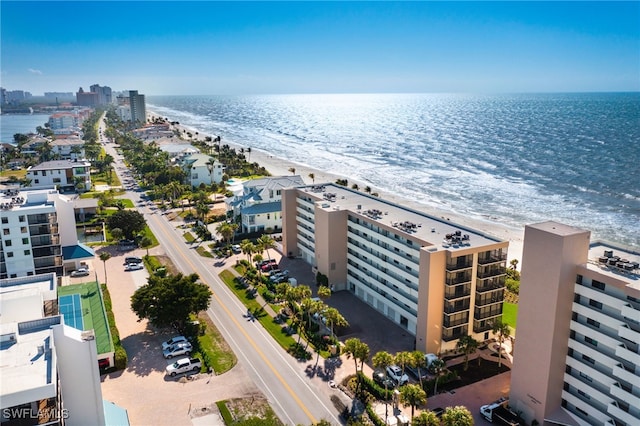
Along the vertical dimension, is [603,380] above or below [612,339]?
below

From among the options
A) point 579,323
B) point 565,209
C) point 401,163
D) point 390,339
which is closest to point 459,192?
point 565,209

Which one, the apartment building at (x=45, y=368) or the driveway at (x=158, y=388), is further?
the driveway at (x=158, y=388)

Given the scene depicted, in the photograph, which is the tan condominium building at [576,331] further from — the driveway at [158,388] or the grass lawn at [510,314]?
the driveway at [158,388]

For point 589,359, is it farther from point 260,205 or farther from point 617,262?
point 260,205

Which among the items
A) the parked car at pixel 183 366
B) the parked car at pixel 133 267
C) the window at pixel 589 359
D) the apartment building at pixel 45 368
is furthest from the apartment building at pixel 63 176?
the window at pixel 589 359

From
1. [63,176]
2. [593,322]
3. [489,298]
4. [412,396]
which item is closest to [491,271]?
[489,298]

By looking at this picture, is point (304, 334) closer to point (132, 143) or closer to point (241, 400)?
point (241, 400)
